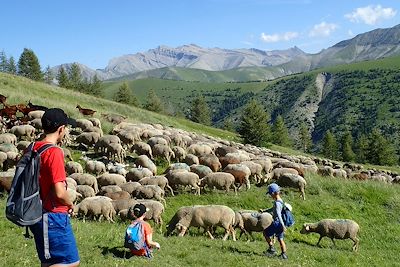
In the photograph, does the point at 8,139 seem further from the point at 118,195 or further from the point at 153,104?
the point at 153,104

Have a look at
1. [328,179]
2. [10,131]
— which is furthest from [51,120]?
[10,131]

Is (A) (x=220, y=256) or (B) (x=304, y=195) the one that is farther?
(B) (x=304, y=195)

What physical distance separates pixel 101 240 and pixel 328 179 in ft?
54.2

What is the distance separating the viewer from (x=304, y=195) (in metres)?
22.6

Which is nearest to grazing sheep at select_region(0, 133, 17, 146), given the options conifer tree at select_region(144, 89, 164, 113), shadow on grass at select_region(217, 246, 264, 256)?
shadow on grass at select_region(217, 246, 264, 256)

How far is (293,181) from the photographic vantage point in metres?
23.2

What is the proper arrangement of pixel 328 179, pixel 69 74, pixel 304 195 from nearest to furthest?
1. pixel 304 195
2. pixel 328 179
3. pixel 69 74

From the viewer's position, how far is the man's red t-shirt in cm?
614

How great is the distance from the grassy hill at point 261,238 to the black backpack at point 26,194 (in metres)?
4.87

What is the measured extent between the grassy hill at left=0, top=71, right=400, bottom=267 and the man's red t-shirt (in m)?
4.91

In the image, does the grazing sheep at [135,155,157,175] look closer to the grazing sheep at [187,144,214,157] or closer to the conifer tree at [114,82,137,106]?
the grazing sheep at [187,144,214,157]

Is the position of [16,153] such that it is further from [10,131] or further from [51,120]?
[51,120]

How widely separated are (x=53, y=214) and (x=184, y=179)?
1510 centimetres

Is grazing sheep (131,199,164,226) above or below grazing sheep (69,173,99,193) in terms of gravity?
below
